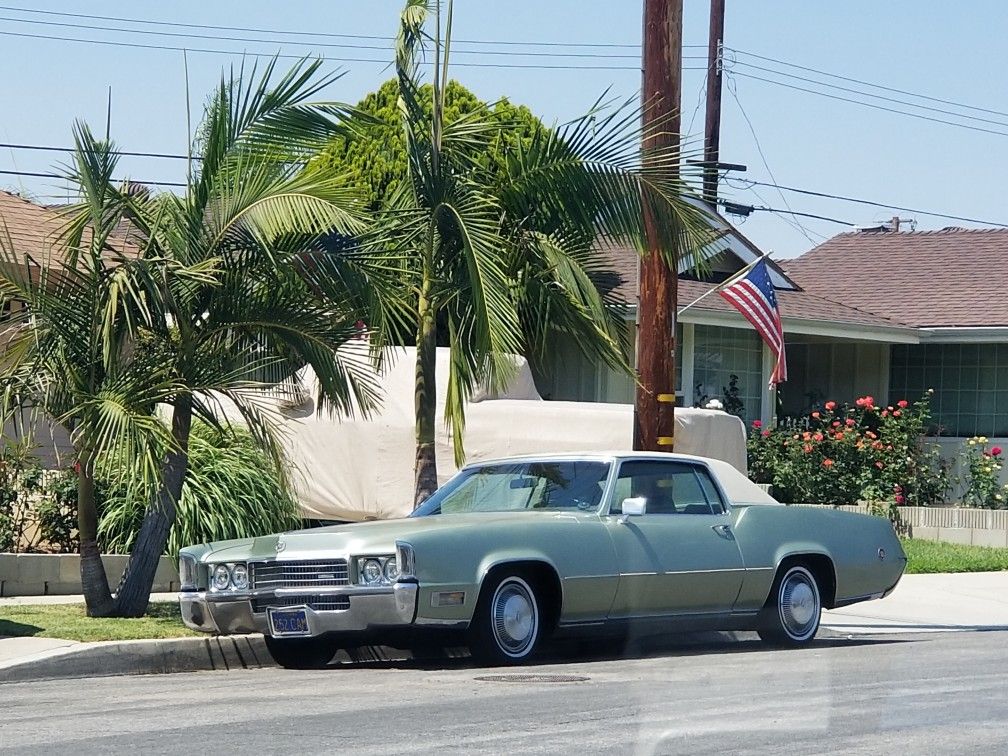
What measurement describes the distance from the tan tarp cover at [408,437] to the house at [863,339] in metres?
4.17

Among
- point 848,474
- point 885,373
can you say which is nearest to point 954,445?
point 885,373

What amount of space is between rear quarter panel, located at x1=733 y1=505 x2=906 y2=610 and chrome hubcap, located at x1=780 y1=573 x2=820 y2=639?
24 centimetres

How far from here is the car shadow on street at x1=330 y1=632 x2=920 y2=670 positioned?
11.4 meters

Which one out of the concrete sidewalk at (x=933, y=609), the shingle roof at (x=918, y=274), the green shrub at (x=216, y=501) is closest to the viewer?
the concrete sidewalk at (x=933, y=609)

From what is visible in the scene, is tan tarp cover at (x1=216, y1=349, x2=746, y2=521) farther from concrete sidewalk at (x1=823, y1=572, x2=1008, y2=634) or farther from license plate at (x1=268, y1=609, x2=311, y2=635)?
license plate at (x1=268, y1=609, x2=311, y2=635)

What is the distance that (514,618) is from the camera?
1052cm

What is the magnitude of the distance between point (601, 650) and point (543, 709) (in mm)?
4006

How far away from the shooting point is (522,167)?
1359 centimetres

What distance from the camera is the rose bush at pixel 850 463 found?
23.3 metres

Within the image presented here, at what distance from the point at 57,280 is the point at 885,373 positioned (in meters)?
18.3

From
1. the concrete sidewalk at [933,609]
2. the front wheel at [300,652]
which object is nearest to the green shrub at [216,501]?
the front wheel at [300,652]

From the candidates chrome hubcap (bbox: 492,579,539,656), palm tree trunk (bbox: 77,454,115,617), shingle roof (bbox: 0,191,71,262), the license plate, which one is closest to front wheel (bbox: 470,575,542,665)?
chrome hubcap (bbox: 492,579,539,656)

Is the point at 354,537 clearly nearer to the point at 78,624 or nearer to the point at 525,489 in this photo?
the point at 525,489

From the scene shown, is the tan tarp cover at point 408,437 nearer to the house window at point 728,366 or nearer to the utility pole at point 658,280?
the utility pole at point 658,280
